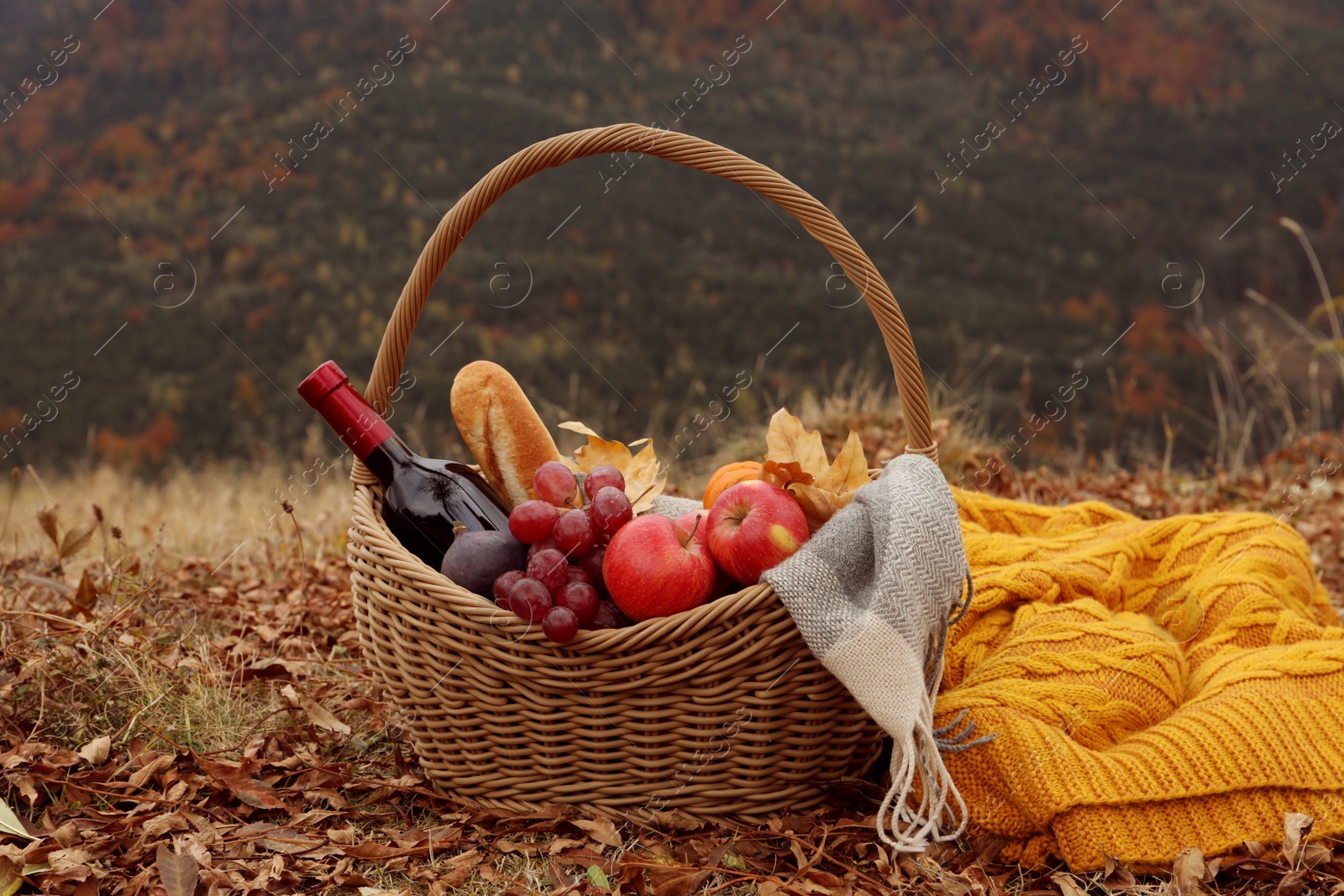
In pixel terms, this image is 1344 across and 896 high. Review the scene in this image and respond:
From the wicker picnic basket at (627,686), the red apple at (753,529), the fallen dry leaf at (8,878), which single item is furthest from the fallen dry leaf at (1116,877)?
the fallen dry leaf at (8,878)

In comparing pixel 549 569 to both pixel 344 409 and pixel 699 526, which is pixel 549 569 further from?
pixel 344 409

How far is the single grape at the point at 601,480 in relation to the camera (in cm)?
173

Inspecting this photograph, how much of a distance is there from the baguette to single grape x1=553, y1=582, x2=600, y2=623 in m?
0.46

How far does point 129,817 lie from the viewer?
1625mm

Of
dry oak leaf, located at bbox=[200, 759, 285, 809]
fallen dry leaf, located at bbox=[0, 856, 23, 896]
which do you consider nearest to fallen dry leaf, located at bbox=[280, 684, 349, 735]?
dry oak leaf, located at bbox=[200, 759, 285, 809]

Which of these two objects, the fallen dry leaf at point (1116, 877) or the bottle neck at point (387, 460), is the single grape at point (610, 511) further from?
the fallen dry leaf at point (1116, 877)

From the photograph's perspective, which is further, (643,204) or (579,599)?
(643,204)

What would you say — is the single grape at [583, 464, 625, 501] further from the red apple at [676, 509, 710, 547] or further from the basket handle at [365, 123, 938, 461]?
the basket handle at [365, 123, 938, 461]

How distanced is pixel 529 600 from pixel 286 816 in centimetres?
68

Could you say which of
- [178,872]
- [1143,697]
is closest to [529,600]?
[178,872]

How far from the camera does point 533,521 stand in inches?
63.8

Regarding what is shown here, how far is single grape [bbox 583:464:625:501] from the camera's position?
5.68ft

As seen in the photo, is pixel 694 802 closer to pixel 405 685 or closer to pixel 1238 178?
pixel 405 685

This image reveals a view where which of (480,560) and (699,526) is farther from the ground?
(480,560)
